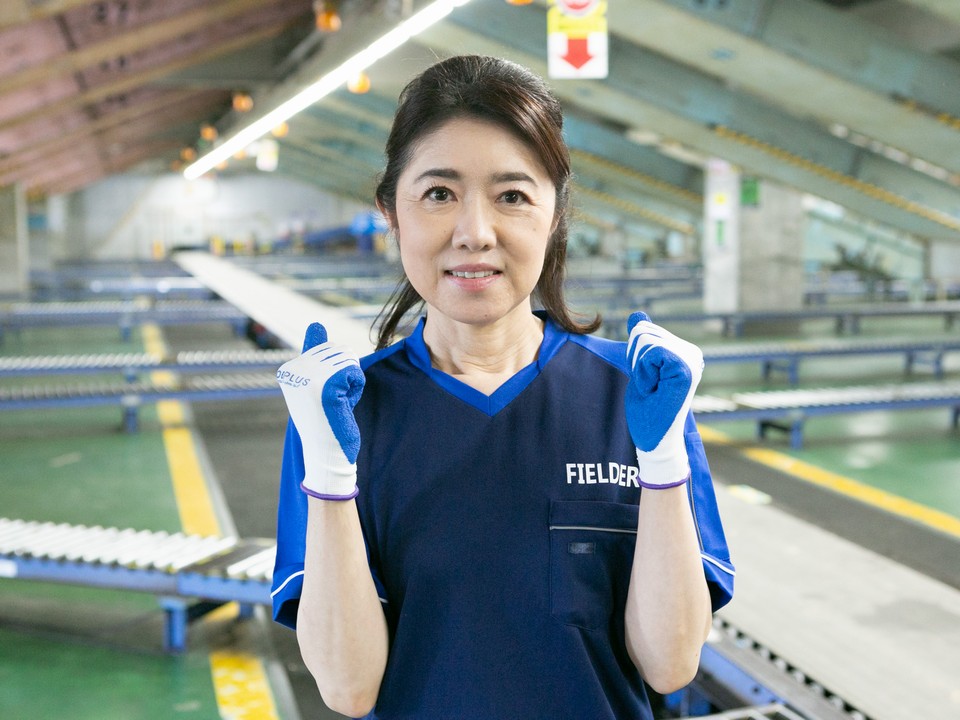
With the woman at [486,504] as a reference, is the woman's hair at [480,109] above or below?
above

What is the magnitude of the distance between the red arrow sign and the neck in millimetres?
6258

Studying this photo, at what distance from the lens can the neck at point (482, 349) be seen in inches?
59.8

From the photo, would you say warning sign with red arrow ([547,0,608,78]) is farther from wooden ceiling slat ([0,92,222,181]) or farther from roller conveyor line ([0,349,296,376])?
wooden ceiling slat ([0,92,222,181])

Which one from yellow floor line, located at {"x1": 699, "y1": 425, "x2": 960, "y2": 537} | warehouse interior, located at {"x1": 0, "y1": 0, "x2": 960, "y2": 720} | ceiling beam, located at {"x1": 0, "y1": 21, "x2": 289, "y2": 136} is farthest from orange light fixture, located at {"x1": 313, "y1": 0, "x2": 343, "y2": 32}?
yellow floor line, located at {"x1": 699, "y1": 425, "x2": 960, "y2": 537}

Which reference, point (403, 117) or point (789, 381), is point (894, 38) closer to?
point (789, 381)

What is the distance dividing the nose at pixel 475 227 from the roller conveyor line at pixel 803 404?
6306 mm

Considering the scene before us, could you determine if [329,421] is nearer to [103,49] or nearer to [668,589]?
[668,589]

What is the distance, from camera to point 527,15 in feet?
35.4

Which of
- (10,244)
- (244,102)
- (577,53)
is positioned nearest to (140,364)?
(577,53)

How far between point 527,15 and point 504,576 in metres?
10.2

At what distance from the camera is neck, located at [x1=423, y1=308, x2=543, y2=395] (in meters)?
1.52

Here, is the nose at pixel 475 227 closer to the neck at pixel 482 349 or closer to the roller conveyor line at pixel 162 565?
the neck at pixel 482 349

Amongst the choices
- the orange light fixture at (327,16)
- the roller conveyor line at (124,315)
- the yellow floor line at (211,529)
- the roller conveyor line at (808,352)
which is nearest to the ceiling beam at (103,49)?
the orange light fixture at (327,16)

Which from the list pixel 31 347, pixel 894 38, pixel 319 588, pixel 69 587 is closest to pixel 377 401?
pixel 319 588
